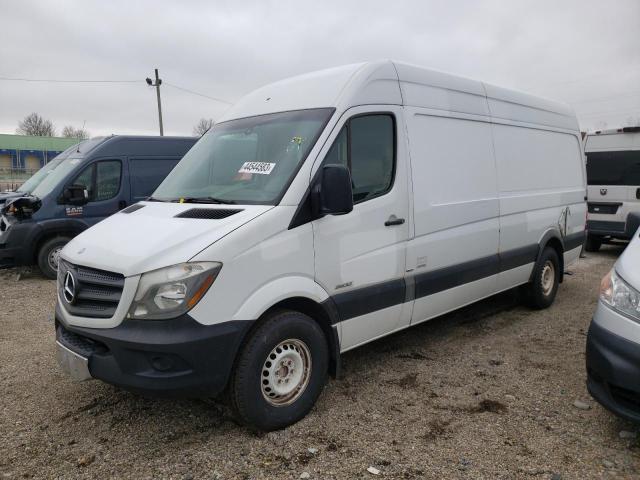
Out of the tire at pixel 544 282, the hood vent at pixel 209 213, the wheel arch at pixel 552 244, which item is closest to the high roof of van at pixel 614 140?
the wheel arch at pixel 552 244

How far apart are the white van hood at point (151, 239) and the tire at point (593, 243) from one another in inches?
382

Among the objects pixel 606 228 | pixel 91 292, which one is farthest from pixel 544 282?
pixel 91 292

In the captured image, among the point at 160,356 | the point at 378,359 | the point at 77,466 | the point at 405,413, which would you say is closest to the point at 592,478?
the point at 405,413

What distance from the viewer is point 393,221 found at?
3.96m

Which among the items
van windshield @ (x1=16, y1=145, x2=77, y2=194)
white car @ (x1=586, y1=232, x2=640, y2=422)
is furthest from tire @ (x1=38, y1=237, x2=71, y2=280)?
white car @ (x1=586, y1=232, x2=640, y2=422)

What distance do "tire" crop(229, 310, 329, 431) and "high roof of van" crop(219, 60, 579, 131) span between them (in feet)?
5.37

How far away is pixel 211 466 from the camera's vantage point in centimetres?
300

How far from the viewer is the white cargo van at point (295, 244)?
294 centimetres

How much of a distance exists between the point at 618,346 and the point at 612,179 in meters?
8.36

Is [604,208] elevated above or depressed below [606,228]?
above

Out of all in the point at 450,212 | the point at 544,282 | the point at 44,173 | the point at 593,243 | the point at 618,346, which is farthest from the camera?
the point at 593,243

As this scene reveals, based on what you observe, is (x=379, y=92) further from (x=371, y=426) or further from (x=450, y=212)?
(x=371, y=426)

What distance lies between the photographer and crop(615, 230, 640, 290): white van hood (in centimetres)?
308

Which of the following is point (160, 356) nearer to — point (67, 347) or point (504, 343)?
point (67, 347)
